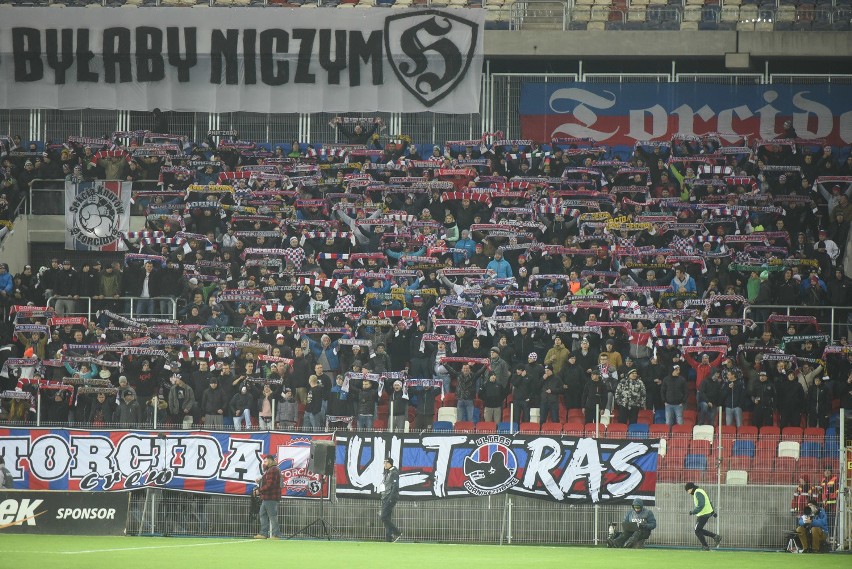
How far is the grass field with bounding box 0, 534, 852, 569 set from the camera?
18.8m

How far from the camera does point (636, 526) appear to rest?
2302 cm

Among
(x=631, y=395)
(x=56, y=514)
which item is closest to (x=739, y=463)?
(x=631, y=395)

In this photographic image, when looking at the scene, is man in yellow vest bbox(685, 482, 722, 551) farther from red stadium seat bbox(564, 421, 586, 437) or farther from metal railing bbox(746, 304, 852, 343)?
metal railing bbox(746, 304, 852, 343)

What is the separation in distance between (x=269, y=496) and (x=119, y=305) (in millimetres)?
11183

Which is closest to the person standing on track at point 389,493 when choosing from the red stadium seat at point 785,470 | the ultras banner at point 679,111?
the red stadium seat at point 785,470

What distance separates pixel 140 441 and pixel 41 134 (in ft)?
62.0

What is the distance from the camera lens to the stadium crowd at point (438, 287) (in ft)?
86.9

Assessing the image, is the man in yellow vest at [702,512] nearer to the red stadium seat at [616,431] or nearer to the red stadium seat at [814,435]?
the red stadium seat at [616,431]

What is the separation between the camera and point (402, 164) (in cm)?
3659

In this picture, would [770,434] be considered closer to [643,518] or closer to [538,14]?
[643,518]

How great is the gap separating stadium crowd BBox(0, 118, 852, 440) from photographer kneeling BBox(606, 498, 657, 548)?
2704mm

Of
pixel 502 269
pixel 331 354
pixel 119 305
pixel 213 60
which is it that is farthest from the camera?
pixel 213 60

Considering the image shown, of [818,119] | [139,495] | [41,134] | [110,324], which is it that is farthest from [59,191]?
[818,119]

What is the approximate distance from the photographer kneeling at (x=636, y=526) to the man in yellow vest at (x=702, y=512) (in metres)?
0.76
